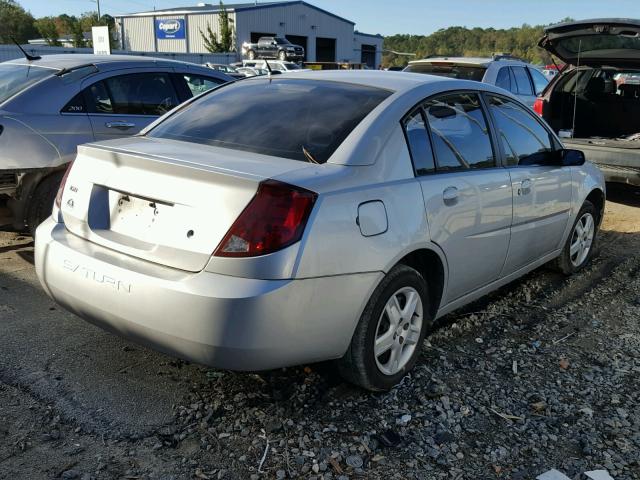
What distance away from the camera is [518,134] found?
440cm

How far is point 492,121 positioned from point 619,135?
602 cm

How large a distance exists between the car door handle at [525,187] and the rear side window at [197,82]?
355 centimetres

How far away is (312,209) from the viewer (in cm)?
269

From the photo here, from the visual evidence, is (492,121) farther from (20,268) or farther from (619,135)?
(619,135)

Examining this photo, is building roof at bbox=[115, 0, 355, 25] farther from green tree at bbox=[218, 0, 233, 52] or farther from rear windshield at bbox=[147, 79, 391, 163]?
rear windshield at bbox=[147, 79, 391, 163]

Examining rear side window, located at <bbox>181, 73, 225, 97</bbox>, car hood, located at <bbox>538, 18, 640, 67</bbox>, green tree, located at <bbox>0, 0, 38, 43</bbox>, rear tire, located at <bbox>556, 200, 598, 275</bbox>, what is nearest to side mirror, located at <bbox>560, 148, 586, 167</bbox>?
rear tire, located at <bbox>556, 200, 598, 275</bbox>

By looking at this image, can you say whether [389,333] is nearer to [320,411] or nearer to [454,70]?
[320,411]

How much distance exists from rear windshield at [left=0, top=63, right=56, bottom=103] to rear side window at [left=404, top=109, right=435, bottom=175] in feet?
11.5

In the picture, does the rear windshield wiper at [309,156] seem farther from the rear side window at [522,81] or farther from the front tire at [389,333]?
the rear side window at [522,81]

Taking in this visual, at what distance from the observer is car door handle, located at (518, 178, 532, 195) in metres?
4.12

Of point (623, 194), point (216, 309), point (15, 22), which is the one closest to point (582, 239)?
point (216, 309)

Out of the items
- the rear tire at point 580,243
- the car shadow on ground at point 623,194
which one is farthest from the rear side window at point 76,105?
the car shadow on ground at point 623,194

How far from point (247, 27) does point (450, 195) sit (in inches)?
1973

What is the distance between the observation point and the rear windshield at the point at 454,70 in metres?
9.99
